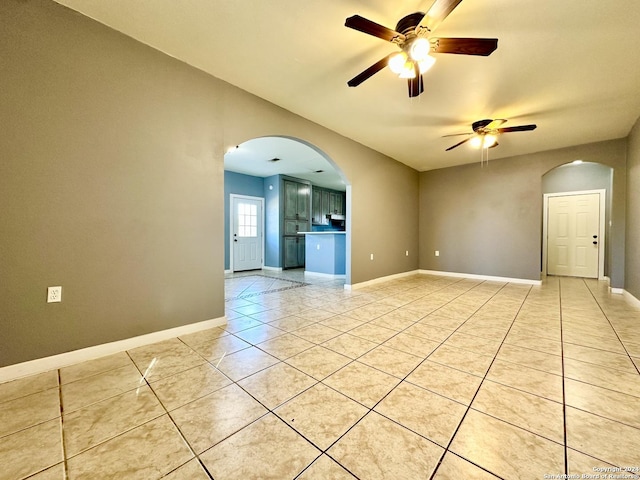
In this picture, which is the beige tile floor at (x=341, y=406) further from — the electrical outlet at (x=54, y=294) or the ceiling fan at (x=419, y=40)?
the ceiling fan at (x=419, y=40)

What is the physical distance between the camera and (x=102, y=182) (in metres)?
2.07

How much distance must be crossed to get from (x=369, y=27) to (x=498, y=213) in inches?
211

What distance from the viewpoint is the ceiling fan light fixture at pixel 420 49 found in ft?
5.98

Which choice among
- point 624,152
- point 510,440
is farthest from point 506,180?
point 510,440

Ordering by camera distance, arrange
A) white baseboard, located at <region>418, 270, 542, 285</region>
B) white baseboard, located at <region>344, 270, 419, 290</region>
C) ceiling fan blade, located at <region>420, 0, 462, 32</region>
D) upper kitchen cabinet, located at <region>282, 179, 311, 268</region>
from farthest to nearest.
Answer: upper kitchen cabinet, located at <region>282, 179, 311, 268</region>
white baseboard, located at <region>418, 270, 542, 285</region>
white baseboard, located at <region>344, 270, 419, 290</region>
ceiling fan blade, located at <region>420, 0, 462, 32</region>

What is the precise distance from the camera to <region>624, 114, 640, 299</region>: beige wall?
3516 millimetres

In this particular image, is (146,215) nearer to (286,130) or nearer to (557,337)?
(286,130)

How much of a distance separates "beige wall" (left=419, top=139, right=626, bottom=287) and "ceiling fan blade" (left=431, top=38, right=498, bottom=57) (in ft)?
15.1

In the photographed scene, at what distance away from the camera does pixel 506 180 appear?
5.43 meters

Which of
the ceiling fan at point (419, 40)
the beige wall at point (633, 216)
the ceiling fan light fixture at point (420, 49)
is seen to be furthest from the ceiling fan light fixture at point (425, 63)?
the beige wall at point (633, 216)

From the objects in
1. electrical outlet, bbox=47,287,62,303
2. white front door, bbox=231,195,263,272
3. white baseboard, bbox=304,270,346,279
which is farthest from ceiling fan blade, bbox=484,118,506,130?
white front door, bbox=231,195,263,272

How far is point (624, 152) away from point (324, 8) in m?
5.74

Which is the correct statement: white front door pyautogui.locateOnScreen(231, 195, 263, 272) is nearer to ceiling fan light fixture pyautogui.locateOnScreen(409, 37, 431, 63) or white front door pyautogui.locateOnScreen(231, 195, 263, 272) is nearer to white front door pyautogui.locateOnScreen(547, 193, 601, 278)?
ceiling fan light fixture pyautogui.locateOnScreen(409, 37, 431, 63)

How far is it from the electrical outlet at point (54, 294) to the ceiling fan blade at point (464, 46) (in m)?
3.40
